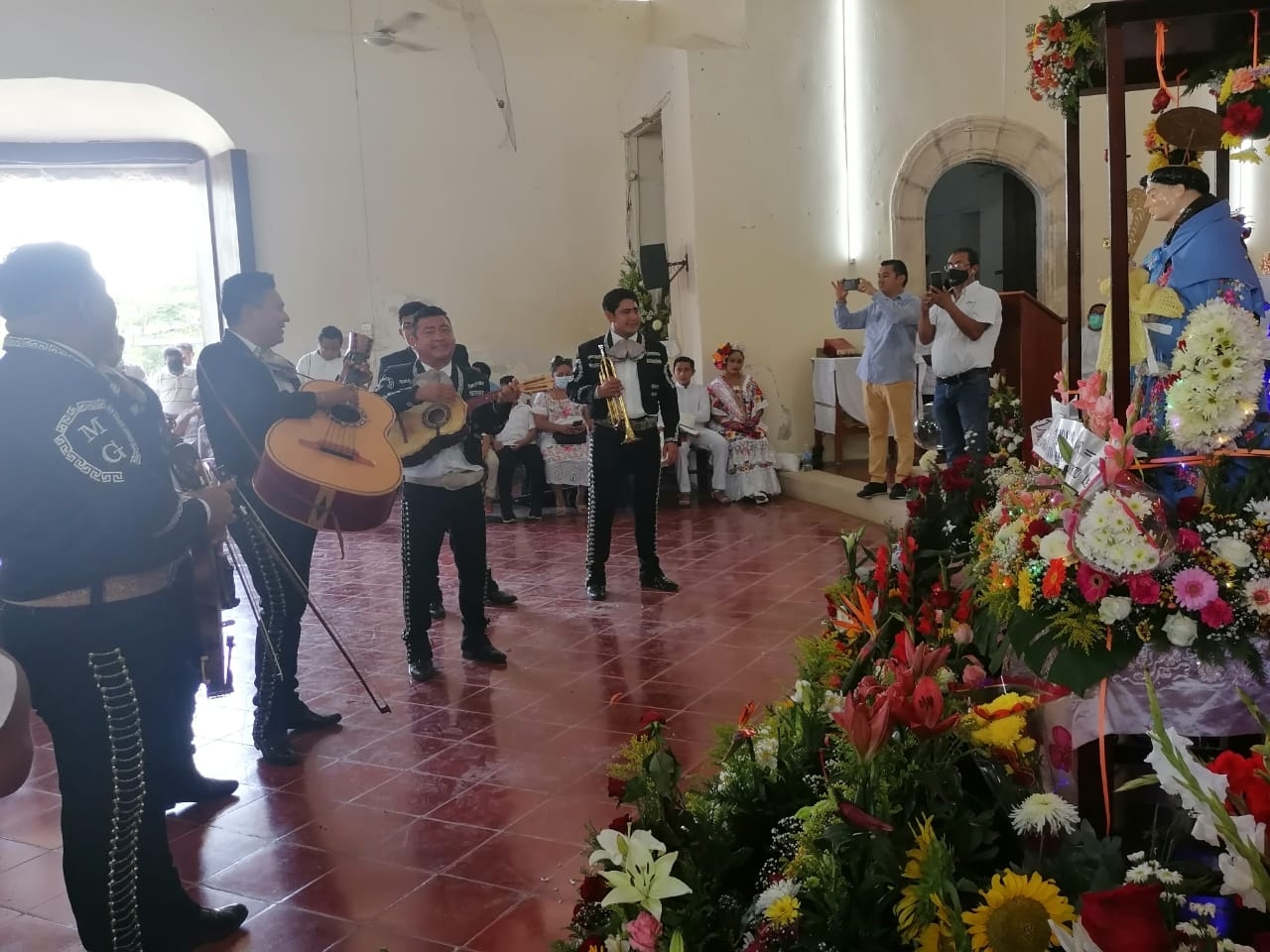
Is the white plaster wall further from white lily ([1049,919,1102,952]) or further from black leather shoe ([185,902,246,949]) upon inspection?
white lily ([1049,919,1102,952])

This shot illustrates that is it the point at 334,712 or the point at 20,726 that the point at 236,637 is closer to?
the point at 334,712

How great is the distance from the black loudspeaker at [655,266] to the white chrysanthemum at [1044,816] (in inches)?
339

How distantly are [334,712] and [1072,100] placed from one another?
11.3ft

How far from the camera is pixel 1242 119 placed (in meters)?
3.05

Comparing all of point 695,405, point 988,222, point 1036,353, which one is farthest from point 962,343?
point 988,222

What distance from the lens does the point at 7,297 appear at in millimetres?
2352

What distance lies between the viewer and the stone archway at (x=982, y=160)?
9656mm

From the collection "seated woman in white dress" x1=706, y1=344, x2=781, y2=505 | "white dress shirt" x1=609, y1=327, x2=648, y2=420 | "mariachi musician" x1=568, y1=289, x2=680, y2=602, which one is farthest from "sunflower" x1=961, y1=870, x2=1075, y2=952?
"seated woman in white dress" x1=706, y1=344, x2=781, y2=505

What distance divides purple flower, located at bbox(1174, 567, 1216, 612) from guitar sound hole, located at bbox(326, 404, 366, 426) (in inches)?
109

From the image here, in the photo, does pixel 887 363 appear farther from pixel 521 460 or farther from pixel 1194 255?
pixel 1194 255

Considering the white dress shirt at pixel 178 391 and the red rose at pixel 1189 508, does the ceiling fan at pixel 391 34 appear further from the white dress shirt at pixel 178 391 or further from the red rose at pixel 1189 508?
the red rose at pixel 1189 508

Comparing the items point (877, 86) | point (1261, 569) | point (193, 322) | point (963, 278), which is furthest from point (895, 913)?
point (193, 322)

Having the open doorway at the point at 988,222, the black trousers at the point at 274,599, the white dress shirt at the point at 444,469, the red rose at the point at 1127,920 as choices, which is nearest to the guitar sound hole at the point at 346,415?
the black trousers at the point at 274,599

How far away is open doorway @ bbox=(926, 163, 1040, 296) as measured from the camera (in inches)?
455
